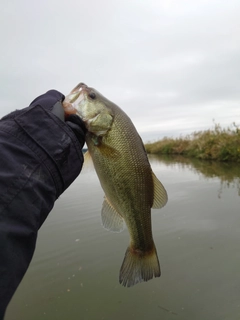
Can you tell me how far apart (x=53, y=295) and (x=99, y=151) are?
2.91m

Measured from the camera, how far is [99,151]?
2.24 meters

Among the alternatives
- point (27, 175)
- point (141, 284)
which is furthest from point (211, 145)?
point (27, 175)

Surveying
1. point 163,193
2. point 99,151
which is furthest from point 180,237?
point 99,151

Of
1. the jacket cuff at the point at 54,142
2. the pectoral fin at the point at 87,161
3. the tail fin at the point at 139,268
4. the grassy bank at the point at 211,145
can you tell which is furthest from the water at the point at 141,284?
the grassy bank at the point at 211,145

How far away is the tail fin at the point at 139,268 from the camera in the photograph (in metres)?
2.24

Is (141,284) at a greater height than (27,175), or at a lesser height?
lesser

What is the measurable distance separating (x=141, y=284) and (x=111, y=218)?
2166 millimetres

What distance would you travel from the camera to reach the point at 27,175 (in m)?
1.31

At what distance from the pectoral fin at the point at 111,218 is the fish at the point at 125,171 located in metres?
0.07

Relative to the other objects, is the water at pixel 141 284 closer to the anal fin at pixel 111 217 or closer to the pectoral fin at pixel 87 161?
the pectoral fin at pixel 87 161

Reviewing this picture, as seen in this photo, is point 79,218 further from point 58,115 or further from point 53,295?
point 58,115

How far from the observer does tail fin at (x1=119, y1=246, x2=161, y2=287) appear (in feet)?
7.36

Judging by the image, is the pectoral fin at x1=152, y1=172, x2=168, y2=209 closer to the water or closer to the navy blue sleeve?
the water

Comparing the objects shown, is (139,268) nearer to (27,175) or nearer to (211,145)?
(27,175)
